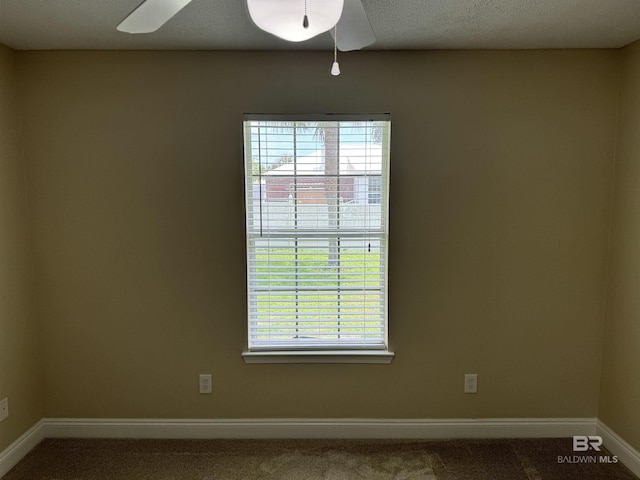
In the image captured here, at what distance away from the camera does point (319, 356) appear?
2459 millimetres

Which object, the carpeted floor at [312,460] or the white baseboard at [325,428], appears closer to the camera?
A: the carpeted floor at [312,460]

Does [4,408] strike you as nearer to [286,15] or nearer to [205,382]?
[205,382]

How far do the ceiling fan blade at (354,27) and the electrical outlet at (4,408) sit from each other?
2.58 meters

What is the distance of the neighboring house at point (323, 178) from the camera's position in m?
2.36

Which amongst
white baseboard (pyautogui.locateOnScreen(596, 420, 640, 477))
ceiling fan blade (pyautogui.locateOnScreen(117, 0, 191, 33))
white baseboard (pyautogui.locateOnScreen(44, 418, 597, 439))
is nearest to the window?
white baseboard (pyautogui.locateOnScreen(44, 418, 597, 439))

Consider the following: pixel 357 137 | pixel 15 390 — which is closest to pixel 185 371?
pixel 15 390

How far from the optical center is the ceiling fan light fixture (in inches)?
38.1

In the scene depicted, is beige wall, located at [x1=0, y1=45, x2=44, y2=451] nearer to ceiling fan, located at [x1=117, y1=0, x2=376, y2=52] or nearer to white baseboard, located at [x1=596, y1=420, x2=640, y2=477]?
ceiling fan, located at [x1=117, y1=0, x2=376, y2=52]

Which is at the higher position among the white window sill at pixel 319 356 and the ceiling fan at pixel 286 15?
the ceiling fan at pixel 286 15

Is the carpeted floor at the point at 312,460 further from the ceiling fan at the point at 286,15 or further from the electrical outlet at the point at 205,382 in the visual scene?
the ceiling fan at the point at 286,15

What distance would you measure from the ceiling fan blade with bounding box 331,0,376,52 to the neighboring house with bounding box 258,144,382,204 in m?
0.91

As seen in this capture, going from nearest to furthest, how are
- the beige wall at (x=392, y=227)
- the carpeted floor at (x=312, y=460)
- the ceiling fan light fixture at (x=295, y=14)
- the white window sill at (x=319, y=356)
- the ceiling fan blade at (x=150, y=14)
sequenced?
the ceiling fan light fixture at (x=295, y=14), the ceiling fan blade at (x=150, y=14), the carpeted floor at (x=312, y=460), the beige wall at (x=392, y=227), the white window sill at (x=319, y=356)

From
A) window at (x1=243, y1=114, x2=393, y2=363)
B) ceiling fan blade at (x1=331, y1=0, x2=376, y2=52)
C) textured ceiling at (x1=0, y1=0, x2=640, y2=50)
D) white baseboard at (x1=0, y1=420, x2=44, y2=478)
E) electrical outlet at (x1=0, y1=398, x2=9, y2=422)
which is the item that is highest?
textured ceiling at (x1=0, y1=0, x2=640, y2=50)

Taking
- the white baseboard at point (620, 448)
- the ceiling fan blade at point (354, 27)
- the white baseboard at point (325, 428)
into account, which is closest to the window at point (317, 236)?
the white baseboard at point (325, 428)
